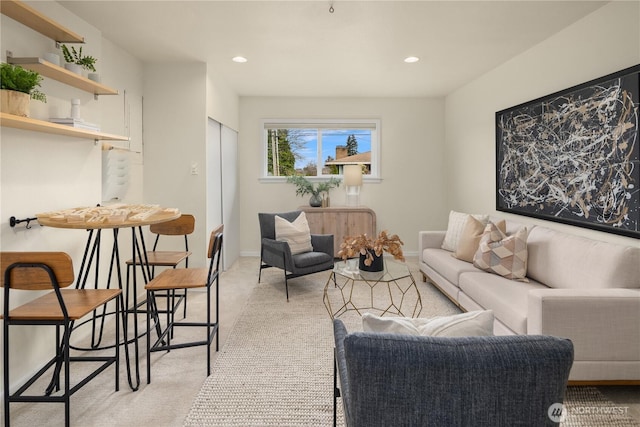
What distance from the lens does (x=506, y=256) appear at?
125 inches

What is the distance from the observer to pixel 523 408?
997 millimetres

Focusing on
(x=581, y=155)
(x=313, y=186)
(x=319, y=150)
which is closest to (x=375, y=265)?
(x=581, y=155)

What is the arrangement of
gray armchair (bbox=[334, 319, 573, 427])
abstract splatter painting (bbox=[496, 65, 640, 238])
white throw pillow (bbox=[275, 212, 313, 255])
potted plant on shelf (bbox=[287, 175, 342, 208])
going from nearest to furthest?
gray armchair (bbox=[334, 319, 573, 427]), abstract splatter painting (bbox=[496, 65, 640, 238]), white throw pillow (bbox=[275, 212, 313, 255]), potted plant on shelf (bbox=[287, 175, 342, 208])

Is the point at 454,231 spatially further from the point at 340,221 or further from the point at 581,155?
the point at 340,221

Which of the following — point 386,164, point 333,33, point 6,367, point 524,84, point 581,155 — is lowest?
point 6,367

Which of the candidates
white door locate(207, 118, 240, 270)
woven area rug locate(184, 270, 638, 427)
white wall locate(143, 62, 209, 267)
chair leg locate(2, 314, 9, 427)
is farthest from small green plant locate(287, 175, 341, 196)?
chair leg locate(2, 314, 9, 427)

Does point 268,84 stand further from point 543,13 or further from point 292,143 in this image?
point 543,13

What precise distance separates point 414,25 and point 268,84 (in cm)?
249

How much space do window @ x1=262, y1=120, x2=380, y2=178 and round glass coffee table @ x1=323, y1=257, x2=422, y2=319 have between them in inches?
91.5

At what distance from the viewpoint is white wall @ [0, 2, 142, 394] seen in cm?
223

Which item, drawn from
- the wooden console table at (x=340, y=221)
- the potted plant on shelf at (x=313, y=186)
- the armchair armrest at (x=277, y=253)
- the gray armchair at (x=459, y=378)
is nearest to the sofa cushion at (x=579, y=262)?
the gray armchair at (x=459, y=378)

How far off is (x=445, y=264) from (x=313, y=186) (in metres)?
2.89

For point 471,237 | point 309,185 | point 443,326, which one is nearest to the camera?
point 443,326

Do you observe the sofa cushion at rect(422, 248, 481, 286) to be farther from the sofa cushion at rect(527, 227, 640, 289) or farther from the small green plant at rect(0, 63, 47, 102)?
the small green plant at rect(0, 63, 47, 102)
